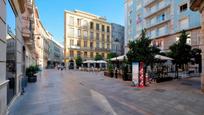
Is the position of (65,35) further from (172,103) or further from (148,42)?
(172,103)

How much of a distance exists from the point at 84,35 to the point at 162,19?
26019 millimetres

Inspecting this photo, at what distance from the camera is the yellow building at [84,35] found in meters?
44.3

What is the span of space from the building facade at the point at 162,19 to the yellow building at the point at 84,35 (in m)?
15.1

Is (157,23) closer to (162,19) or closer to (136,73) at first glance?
(162,19)

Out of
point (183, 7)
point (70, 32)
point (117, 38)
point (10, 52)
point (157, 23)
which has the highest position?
point (70, 32)

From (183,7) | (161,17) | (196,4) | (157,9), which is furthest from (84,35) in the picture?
(196,4)

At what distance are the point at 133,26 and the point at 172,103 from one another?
1215 inches

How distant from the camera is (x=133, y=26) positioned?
116 feet

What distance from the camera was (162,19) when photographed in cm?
2758

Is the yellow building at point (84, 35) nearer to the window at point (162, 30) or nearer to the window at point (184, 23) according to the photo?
the window at point (162, 30)

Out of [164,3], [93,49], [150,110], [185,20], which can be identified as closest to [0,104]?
[150,110]

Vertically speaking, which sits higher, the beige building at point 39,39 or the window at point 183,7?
the window at point 183,7

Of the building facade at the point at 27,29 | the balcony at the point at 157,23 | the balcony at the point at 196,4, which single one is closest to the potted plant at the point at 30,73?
the building facade at the point at 27,29

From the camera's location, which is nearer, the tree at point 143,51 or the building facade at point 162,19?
the tree at point 143,51
